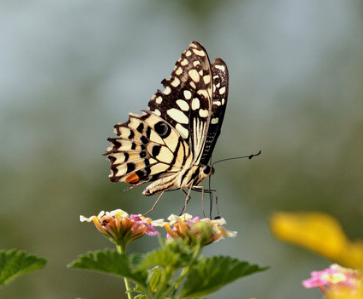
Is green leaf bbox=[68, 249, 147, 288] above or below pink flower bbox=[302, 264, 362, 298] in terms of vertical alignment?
above

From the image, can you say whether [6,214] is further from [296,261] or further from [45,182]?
[296,261]

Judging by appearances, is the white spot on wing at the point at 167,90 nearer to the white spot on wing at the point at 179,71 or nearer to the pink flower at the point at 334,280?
the white spot on wing at the point at 179,71

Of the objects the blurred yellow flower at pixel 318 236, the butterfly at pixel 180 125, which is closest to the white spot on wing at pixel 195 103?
the butterfly at pixel 180 125

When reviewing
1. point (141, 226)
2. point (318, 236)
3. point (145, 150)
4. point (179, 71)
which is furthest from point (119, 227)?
point (179, 71)

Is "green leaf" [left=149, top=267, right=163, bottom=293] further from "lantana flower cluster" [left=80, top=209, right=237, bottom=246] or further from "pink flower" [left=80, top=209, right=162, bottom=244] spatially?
"pink flower" [left=80, top=209, right=162, bottom=244]

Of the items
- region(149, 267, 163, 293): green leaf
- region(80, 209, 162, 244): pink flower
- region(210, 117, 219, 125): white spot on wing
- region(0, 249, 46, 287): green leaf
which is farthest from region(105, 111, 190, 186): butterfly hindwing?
region(0, 249, 46, 287): green leaf

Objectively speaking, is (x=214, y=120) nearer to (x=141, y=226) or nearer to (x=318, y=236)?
(x=141, y=226)
